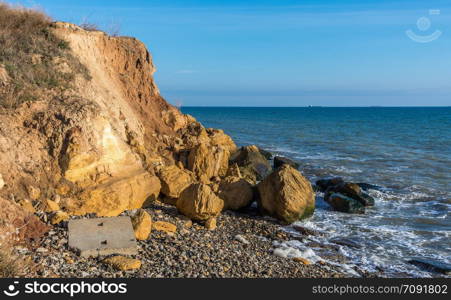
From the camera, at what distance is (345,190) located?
1848 cm

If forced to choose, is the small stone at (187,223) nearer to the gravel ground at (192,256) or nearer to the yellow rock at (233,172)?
the gravel ground at (192,256)

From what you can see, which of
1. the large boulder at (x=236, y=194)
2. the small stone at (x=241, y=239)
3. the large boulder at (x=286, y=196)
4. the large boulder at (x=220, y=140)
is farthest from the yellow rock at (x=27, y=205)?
the large boulder at (x=220, y=140)

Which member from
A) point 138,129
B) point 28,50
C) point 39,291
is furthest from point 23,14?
point 39,291

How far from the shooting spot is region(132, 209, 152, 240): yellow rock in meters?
10.3

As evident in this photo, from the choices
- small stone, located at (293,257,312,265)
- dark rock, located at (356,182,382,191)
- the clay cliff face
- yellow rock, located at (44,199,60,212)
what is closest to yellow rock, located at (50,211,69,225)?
yellow rock, located at (44,199,60,212)

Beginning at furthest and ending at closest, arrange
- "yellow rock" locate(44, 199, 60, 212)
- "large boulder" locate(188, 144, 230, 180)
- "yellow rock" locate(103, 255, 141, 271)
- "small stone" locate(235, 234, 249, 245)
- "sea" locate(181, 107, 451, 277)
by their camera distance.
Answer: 1. "large boulder" locate(188, 144, 230, 180)
2. "sea" locate(181, 107, 451, 277)
3. "small stone" locate(235, 234, 249, 245)
4. "yellow rock" locate(44, 199, 60, 212)
5. "yellow rock" locate(103, 255, 141, 271)

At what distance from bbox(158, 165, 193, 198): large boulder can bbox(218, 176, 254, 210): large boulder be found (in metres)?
1.38

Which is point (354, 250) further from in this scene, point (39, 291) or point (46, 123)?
point (46, 123)

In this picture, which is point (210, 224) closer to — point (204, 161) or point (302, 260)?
point (302, 260)

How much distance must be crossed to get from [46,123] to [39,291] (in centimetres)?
675

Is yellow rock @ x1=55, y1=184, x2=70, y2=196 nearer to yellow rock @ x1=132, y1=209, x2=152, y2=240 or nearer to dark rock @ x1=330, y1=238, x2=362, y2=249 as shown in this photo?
yellow rock @ x1=132, y1=209, x2=152, y2=240

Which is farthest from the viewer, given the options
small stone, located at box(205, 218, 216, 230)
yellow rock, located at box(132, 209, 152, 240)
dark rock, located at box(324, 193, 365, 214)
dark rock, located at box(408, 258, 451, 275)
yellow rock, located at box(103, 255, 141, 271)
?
dark rock, located at box(324, 193, 365, 214)

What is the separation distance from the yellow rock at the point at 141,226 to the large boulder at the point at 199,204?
2260 mm

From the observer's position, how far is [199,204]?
1278 cm
